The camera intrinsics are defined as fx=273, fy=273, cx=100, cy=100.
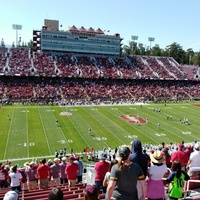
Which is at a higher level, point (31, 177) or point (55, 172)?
point (55, 172)

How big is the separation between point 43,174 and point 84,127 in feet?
76.7

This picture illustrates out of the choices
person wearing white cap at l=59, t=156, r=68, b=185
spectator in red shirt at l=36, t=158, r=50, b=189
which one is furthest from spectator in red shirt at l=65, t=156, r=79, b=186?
person wearing white cap at l=59, t=156, r=68, b=185

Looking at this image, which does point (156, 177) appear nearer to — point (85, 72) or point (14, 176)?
point (14, 176)

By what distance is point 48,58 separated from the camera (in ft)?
222

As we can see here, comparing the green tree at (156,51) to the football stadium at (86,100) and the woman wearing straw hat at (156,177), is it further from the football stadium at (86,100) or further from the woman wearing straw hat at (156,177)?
the woman wearing straw hat at (156,177)

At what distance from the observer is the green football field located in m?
26.0

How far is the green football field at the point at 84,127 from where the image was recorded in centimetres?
2603

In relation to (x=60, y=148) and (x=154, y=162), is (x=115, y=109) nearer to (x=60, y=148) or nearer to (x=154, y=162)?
(x=60, y=148)

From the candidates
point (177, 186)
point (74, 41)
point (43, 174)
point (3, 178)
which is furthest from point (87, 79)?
point (177, 186)

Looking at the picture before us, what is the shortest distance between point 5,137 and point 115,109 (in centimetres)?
2141

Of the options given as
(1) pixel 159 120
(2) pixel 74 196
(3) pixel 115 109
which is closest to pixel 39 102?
(3) pixel 115 109

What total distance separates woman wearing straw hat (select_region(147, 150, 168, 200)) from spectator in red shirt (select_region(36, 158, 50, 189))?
5007 mm

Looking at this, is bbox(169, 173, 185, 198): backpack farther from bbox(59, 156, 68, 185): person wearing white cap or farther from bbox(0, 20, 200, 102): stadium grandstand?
bbox(0, 20, 200, 102): stadium grandstand

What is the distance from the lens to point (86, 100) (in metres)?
52.2
